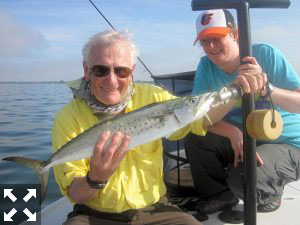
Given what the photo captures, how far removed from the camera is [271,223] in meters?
3.25

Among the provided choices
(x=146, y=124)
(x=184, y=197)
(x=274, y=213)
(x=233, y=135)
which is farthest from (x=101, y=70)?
(x=274, y=213)

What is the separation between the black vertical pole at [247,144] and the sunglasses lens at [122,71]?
0.89 m

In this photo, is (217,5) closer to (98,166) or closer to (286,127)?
(98,166)

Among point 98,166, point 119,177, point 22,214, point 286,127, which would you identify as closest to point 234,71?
point 286,127

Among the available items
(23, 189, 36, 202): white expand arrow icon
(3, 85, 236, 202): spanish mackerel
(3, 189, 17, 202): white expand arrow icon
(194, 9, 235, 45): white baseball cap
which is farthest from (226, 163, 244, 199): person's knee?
(3, 189, 17, 202): white expand arrow icon

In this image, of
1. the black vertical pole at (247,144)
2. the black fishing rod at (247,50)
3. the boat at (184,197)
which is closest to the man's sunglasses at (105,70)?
the black fishing rod at (247,50)

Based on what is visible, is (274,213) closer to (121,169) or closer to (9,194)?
(121,169)

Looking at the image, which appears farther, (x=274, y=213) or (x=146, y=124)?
(x=274, y=213)

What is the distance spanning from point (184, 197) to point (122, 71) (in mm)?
1755

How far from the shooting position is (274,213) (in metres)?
3.44

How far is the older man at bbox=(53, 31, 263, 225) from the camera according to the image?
9.13 ft

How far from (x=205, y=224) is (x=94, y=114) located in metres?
1.44

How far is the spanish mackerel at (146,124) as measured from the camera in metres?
2.42

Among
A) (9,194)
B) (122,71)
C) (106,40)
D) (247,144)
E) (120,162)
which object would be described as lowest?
(9,194)
